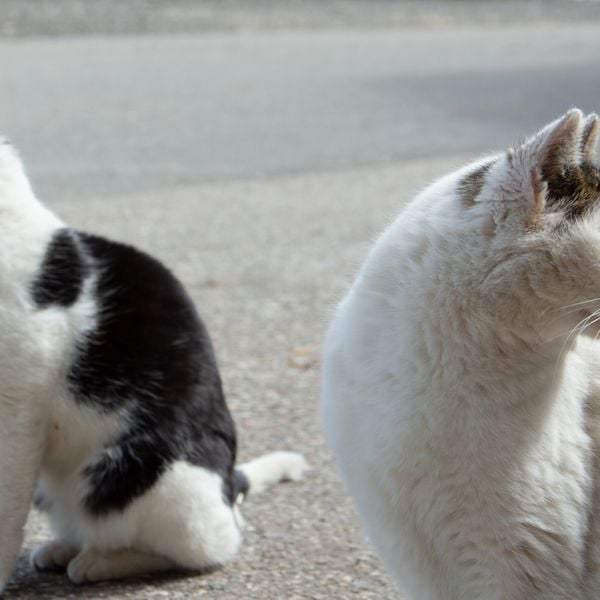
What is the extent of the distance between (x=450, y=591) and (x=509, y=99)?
998 cm

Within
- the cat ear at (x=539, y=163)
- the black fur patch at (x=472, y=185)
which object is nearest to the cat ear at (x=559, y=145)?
the cat ear at (x=539, y=163)

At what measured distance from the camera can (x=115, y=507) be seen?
2.93 metres

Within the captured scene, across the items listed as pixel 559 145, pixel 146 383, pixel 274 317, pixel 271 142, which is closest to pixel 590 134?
pixel 559 145

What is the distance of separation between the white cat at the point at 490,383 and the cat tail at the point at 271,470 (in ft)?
4.17

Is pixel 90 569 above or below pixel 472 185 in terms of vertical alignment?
below

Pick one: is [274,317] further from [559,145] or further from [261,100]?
[261,100]

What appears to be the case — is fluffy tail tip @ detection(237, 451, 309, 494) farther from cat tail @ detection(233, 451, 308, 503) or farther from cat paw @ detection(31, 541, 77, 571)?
cat paw @ detection(31, 541, 77, 571)

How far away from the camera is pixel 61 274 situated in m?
2.98

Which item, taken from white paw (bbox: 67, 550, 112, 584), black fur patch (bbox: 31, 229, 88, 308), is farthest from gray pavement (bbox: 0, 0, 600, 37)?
white paw (bbox: 67, 550, 112, 584)

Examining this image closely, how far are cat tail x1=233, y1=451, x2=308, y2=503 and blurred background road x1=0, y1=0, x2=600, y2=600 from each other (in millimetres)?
47

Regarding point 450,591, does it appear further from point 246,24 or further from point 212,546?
point 246,24

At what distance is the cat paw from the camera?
3090 millimetres

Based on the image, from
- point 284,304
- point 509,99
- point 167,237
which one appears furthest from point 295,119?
point 284,304

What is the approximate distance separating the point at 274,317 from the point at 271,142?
4333 millimetres
